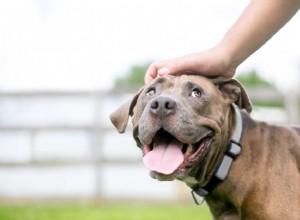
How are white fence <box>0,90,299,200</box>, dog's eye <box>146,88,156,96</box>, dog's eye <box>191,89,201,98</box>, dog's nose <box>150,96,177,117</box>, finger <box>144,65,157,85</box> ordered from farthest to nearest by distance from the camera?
white fence <box>0,90,299,200</box>, finger <box>144,65,157,85</box>, dog's eye <box>146,88,156,96</box>, dog's eye <box>191,89,201,98</box>, dog's nose <box>150,96,177,117</box>

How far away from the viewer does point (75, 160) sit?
39.2 ft

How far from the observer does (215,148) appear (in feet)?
15.0

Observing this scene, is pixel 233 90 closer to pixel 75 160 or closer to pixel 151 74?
pixel 151 74

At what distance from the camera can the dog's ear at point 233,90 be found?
4.78 meters

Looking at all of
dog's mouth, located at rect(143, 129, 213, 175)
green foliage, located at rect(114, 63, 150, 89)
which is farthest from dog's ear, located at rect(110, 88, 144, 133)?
green foliage, located at rect(114, 63, 150, 89)

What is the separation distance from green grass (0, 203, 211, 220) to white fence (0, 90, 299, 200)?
0.53 m

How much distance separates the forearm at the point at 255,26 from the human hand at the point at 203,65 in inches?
1.6

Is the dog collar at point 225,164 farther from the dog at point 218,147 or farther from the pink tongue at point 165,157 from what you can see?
the pink tongue at point 165,157

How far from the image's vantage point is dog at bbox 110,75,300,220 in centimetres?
433

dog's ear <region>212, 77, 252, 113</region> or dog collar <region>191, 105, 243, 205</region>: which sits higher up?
dog's ear <region>212, 77, 252, 113</region>

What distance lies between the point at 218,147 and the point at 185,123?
0.42 m

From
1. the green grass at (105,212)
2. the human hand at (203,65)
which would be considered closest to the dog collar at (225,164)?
the human hand at (203,65)

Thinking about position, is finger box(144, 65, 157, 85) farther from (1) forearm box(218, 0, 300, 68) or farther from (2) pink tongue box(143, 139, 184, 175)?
(2) pink tongue box(143, 139, 184, 175)

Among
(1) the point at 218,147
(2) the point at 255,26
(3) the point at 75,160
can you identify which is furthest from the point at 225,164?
(3) the point at 75,160
